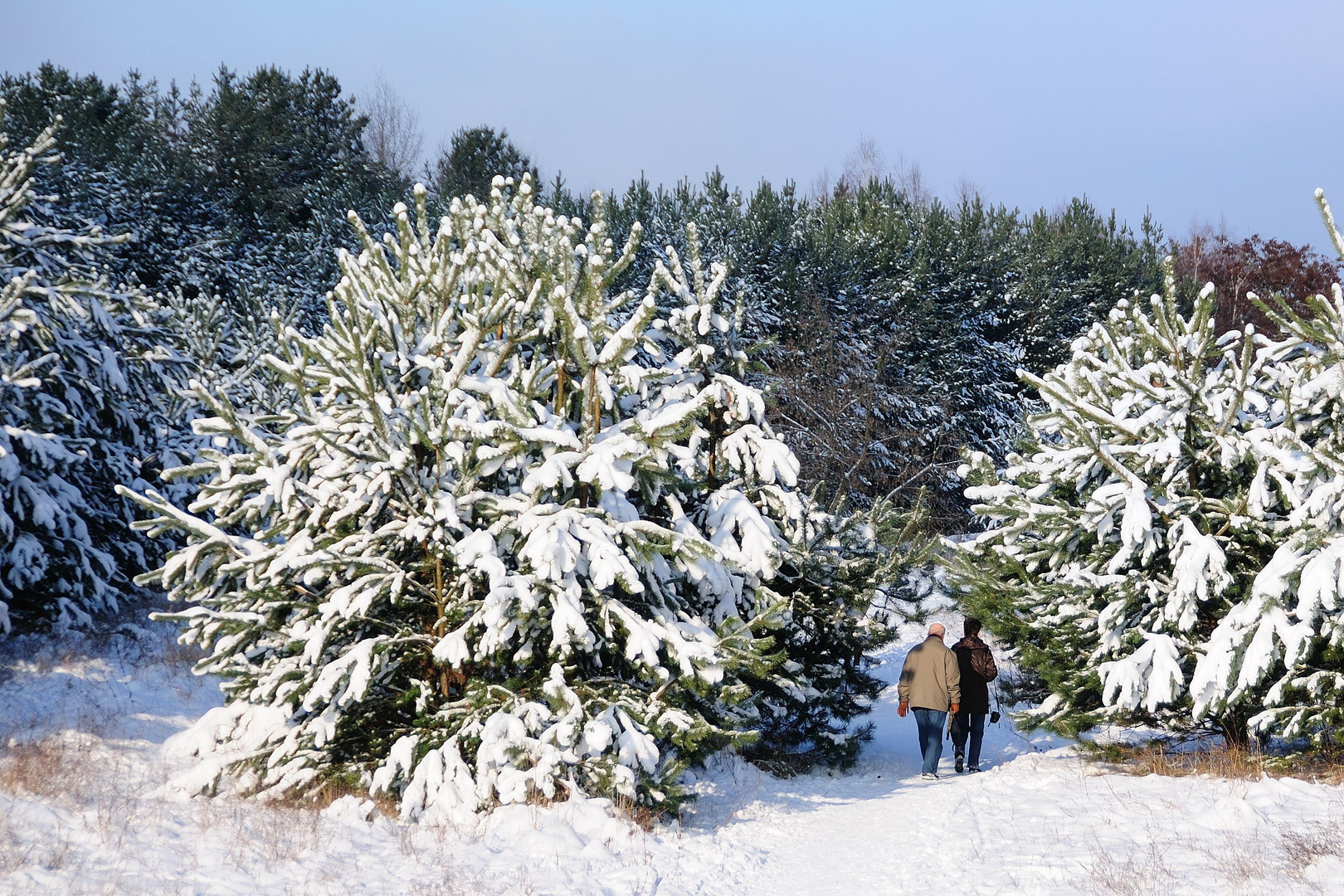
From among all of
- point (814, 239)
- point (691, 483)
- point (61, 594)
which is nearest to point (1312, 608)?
point (691, 483)

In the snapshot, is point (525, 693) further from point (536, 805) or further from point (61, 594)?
point (61, 594)

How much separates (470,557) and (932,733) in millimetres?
5268

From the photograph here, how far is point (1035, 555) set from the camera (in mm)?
8594

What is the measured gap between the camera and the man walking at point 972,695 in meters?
9.63

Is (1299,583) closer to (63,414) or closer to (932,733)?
(932,733)

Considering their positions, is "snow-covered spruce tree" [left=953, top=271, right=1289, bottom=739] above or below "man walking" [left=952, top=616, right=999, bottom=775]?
above

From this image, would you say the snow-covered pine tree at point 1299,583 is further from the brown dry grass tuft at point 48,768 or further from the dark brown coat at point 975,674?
the brown dry grass tuft at point 48,768

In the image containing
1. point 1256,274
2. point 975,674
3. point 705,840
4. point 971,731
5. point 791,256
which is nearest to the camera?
point 705,840

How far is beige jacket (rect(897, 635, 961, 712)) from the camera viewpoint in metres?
9.13

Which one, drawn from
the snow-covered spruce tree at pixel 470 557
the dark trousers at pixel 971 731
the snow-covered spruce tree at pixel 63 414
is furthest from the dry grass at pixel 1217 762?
the snow-covered spruce tree at pixel 63 414

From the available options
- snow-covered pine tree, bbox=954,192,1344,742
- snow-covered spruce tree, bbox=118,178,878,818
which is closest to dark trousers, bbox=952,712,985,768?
snow-covered pine tree, bbox=954,192,1344,742

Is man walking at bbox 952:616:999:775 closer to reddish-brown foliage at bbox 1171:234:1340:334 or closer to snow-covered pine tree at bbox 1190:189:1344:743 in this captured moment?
snow-covered pine tree at bbox 1190:189:1344:743

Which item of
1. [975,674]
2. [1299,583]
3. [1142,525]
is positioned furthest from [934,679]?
[1299,583]

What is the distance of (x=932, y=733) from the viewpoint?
362 inches
